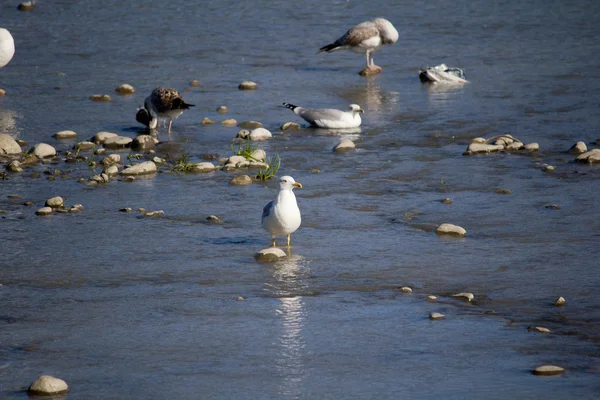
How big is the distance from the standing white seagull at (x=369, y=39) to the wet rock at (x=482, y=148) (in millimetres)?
5600

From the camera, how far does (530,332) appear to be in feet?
23.0

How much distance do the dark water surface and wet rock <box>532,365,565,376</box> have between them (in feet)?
0.35

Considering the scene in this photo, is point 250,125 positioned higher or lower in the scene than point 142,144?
higher

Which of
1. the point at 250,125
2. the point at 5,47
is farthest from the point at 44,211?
the point at 5,47

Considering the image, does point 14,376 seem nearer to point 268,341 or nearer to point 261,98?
point 268,341

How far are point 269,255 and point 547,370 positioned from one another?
2.96m

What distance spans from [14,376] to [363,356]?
2123mm

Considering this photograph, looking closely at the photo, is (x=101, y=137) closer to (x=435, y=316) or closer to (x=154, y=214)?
(x=154, y=214)

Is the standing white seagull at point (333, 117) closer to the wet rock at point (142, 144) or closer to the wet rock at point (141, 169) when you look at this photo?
the wet rock at point (142, 144)

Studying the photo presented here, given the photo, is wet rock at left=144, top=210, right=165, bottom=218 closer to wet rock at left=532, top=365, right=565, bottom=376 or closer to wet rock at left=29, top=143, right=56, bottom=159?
wet rock at left=29, top=143, right=56, bottom=159

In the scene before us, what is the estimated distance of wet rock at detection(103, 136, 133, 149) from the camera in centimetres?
1284

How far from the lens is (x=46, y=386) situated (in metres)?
6.00

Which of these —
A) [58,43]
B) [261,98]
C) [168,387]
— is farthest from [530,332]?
[58,43]

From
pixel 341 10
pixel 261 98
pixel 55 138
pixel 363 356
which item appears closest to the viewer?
→ pixel 363 356
